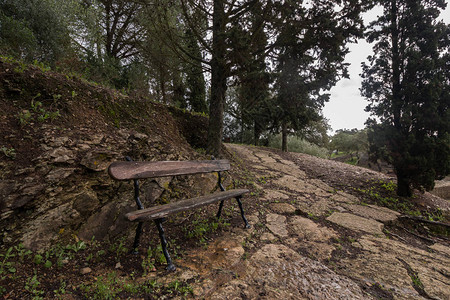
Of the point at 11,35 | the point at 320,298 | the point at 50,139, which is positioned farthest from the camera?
the point at 11,35

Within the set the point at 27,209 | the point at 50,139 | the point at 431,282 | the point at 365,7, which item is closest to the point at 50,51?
the point at 50,139

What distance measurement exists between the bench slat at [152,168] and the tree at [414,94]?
5.46 m

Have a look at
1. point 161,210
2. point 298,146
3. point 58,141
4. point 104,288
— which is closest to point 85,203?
point 58,141

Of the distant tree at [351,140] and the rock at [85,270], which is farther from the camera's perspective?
the distant tree at [351,140]

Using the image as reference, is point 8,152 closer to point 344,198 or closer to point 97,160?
point 97,160

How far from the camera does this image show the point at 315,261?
2480 mm

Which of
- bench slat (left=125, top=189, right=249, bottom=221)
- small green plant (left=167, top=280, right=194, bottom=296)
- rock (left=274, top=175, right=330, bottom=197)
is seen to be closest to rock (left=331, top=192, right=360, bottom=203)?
rock (left=274, top=175, right=330, bottom=197)

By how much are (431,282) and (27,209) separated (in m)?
4.40

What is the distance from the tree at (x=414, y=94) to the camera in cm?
532

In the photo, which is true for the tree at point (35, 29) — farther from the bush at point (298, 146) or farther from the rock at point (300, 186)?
the bush at point (298, 146)

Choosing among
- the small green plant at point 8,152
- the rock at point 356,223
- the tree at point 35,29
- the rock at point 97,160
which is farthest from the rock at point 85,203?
the tree at point 35,29

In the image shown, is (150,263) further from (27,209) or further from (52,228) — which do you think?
(27,209)

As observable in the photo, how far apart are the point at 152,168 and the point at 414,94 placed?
7.06m

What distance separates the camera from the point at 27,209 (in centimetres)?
211
